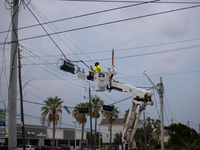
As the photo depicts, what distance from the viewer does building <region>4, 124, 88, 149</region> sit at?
175 feet

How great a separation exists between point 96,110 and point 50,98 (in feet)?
36.7

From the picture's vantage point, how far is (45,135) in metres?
59.0

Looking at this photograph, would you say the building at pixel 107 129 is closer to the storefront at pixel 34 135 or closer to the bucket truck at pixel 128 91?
the storefront at pixel 34 135

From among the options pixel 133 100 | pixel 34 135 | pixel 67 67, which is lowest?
pixel 34 135

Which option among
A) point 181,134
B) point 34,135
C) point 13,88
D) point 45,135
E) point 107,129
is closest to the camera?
point 13,88

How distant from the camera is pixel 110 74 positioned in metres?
18.8

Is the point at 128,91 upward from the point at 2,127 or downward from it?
upward

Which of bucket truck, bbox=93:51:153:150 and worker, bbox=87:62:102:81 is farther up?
worker, bbox=87:62:102:81

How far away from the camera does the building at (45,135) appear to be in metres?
53.2

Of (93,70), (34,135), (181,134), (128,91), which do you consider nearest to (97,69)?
(93,70)

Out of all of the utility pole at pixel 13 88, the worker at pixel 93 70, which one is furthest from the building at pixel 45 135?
the worker at pixel 93 70

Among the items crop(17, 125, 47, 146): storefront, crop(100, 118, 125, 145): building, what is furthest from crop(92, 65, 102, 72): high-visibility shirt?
crop(100, 118, 125, 145): building

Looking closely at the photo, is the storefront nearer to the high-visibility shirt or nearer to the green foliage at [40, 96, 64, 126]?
the green foliage at [40, 96, 64, 126]

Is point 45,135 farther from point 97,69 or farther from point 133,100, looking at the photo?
point 97,69
